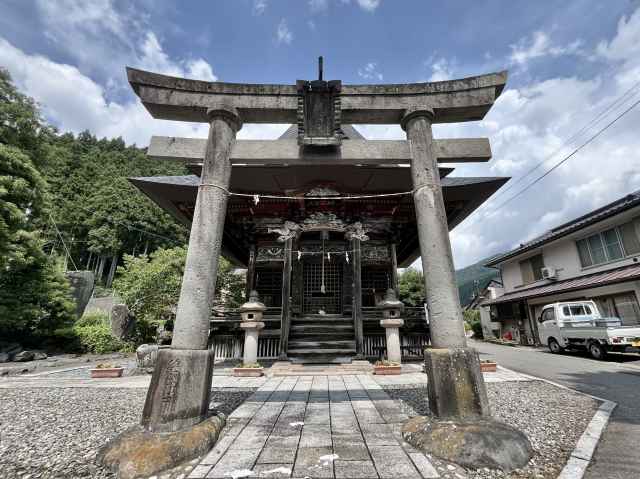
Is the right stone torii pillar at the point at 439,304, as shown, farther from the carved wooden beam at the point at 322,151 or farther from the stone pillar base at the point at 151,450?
the stone pillar base at the point at 151,450

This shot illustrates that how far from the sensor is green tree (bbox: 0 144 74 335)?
11852 mm

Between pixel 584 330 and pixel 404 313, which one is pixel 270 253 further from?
pixel 584 330

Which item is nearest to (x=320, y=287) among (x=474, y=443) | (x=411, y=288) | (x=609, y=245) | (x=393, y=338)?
(x=393, y=338)

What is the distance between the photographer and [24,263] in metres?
12.5

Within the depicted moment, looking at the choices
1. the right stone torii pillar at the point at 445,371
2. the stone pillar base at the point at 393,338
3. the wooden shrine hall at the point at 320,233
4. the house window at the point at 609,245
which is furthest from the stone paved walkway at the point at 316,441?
the house window at the point at 609,245

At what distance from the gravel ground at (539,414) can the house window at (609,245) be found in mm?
12006

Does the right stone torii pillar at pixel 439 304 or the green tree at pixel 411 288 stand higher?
the green tree at pixel 411 288

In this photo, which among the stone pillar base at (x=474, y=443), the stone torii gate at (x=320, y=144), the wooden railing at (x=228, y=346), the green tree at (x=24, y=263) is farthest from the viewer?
the green tree at (x=24, y=263)

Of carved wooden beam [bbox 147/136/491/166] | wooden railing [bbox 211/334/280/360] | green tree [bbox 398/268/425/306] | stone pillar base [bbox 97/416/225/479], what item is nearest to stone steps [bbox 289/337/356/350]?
wooden railing [bbox 211/334/280/360]

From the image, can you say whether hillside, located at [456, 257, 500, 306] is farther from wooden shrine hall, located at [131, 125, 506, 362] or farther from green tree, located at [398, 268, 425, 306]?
green tree, located at [398, 268, 425, 306]

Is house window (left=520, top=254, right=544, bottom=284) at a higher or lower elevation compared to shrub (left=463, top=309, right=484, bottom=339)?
higher

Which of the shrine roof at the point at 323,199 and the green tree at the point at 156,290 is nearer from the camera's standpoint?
the shrine roof at the point at 323,199

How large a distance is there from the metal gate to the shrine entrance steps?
2041mm

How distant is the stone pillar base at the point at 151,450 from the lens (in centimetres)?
255
